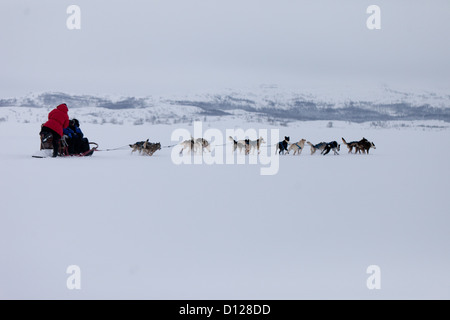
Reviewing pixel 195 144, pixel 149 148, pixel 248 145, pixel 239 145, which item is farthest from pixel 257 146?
pixel 149 148

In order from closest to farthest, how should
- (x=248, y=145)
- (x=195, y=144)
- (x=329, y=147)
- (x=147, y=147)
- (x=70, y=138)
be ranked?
(x=70, y=138) → (x=147, y=147) → (x=195, y=144) → (x=248, y=145) → (x=329, y=147)

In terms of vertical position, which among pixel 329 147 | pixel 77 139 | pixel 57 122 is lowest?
pixel 329 147

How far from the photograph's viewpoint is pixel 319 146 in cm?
→ 868

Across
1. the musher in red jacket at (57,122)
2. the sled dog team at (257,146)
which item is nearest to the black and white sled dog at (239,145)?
the sled dog team at (257,146)

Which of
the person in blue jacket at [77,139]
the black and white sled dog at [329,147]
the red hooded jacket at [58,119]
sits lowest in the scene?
the black and white sled dog at [329,147]

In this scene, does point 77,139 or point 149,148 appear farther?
point 149,148

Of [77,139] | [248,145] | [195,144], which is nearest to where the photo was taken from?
[77,139]

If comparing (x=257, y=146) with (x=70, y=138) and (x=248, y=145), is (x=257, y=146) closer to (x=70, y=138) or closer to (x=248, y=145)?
(x=248, y=145)

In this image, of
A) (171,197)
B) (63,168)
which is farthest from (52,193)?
(63,168)

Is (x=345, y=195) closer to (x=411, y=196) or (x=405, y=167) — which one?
(x=411, y=196)

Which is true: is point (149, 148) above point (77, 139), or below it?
below

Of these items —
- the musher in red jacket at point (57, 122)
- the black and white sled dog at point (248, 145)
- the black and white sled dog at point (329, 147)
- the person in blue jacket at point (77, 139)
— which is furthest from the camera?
the black and white sled dog at point (329, 147)

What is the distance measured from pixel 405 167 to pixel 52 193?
4.87 metres

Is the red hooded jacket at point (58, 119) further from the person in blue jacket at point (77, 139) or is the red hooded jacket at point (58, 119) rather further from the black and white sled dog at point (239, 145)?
the black and white sled dog at point (239, 145)
